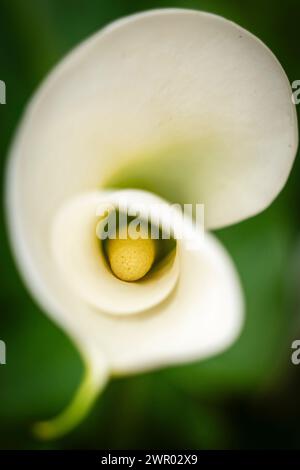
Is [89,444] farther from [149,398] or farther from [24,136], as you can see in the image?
[24,136]

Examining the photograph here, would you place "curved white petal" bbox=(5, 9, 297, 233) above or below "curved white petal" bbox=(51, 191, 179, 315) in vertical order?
above

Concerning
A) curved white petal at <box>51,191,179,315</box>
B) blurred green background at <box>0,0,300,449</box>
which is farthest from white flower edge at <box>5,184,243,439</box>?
blurred green background at <box>0,0,300,449</box>

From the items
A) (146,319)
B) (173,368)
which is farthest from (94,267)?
(173,368)

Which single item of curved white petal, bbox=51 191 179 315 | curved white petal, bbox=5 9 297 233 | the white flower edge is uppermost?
curved white petal, bbox=5 9 297 233

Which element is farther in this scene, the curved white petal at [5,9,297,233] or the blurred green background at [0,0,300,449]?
the blurred green background at [0,0,300,449]

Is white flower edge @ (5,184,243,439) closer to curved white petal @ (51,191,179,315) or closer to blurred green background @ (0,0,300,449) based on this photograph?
curved white petal @ (51,191,179,315)

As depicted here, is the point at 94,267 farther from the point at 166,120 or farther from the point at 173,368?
the point at 173,368

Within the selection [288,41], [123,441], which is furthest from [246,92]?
[123,441]
